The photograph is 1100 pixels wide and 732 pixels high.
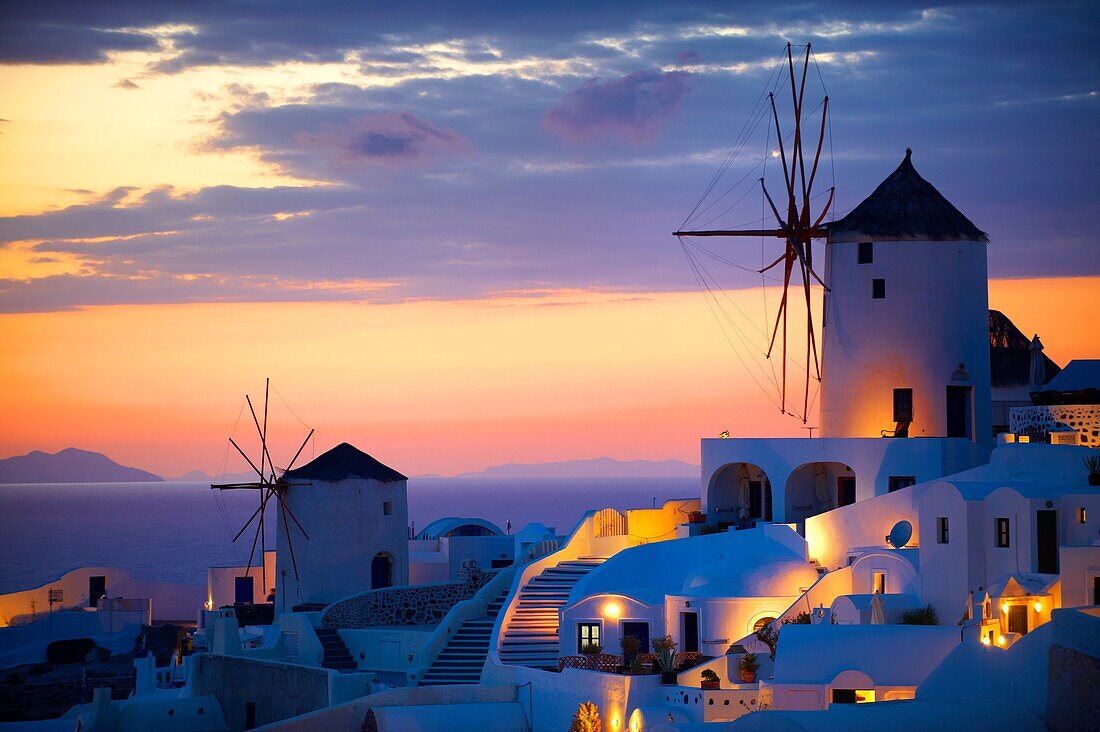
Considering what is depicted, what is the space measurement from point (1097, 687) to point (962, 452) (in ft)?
55.3

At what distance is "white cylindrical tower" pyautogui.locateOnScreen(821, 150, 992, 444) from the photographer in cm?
4059

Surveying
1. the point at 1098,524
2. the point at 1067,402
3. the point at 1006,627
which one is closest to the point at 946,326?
the point at 1067,402

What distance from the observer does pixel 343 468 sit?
45.0m

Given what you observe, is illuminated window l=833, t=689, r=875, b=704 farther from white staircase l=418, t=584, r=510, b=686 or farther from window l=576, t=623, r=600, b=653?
white staircase l=418, t=584, r=510, b=686

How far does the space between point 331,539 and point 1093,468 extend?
19.5 m

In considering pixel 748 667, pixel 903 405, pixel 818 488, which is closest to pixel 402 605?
pixel 818 488

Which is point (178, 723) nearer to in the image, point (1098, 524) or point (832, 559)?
point (832, 559)

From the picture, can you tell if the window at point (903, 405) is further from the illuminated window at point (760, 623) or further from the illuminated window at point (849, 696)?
the illuminated window at point (849, 696)

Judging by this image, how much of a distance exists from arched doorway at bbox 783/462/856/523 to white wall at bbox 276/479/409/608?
31.9 ft

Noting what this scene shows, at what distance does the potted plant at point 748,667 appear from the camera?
3122 cm

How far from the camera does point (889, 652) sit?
2958 centimetres

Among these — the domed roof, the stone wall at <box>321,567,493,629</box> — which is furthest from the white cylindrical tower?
the stone wall at <box>321,567,493,629</box>

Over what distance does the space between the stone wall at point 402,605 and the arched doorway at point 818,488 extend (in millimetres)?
8028

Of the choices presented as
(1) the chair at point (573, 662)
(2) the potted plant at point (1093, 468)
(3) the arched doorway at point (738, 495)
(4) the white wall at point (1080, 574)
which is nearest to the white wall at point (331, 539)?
(3) the arched doorway at point (738, 495)
